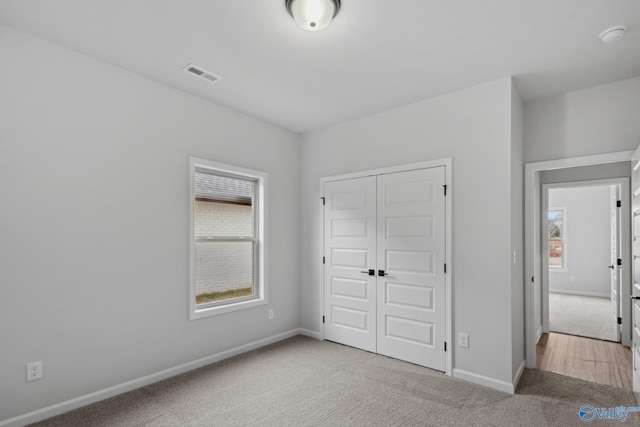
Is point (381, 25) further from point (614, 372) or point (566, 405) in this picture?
point (614, 372)

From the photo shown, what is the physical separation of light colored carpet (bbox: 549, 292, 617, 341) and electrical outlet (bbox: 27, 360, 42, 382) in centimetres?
583

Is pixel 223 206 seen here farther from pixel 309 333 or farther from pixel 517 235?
pixel 517 235

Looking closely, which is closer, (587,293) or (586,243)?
(587,293)

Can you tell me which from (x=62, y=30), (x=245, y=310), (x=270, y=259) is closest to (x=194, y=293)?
(x=245, y=310)

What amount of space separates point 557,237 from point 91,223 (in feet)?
30.0

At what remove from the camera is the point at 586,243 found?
7555mm

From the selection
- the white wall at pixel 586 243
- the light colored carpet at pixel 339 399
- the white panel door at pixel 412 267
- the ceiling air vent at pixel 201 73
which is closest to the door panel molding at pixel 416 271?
the white panel door at pixel 412 267

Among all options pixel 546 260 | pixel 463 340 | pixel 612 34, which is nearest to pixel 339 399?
pixel 463 340

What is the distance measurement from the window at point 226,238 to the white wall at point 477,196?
176cm

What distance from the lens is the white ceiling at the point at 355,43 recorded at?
212 centimetres

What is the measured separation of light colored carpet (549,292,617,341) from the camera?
466cm

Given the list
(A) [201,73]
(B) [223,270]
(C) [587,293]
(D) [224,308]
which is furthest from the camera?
(C) [587,293]

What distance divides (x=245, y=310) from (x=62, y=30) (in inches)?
118

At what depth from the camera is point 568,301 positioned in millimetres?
6707
